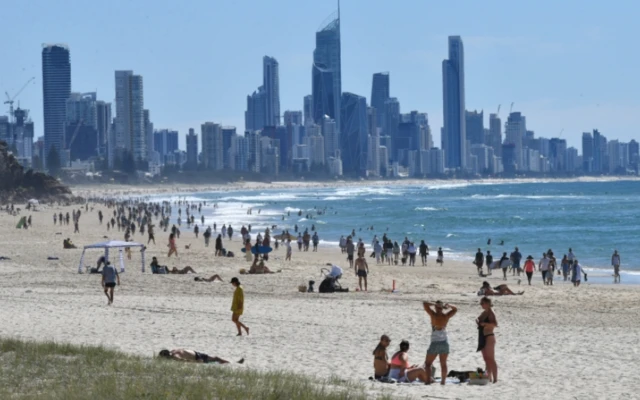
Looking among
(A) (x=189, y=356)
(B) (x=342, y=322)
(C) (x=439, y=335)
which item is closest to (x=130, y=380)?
(A) (x=189, y=356)

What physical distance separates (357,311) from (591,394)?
8398 mm

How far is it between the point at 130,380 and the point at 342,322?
7733 millimetres

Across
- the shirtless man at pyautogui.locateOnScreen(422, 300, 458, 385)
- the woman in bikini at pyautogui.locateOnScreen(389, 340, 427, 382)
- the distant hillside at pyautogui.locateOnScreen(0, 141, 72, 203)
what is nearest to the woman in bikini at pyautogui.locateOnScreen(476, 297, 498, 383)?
the shirtless man at pyautogui.locateOnScreen(422, 300, 458, 385)

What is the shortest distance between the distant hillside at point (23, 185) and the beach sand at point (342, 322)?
6678 cm

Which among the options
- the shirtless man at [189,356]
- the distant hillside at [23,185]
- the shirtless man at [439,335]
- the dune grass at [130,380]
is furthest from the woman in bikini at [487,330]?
the distant hillside at [23,185]

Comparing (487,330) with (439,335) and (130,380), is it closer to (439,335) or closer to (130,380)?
(439,335)

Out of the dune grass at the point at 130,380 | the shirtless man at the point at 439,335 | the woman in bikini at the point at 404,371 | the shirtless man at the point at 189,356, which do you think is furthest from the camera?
the shirtless man at the point at 189,356

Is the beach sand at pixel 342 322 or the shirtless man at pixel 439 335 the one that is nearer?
the shirtless man at pixel 439 335

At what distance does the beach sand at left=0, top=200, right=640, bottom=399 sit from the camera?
1301cm

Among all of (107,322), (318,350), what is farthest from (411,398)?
(107,322)

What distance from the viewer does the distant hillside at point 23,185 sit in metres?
93.9

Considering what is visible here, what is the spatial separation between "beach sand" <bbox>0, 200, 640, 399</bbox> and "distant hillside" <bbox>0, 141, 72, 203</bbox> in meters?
66.8

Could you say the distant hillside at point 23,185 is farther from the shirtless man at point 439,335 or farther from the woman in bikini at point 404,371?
the shirtless man at point 439,335

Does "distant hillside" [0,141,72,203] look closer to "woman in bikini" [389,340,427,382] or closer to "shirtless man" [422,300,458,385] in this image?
"woman in bikini" [389,340,427,382]
